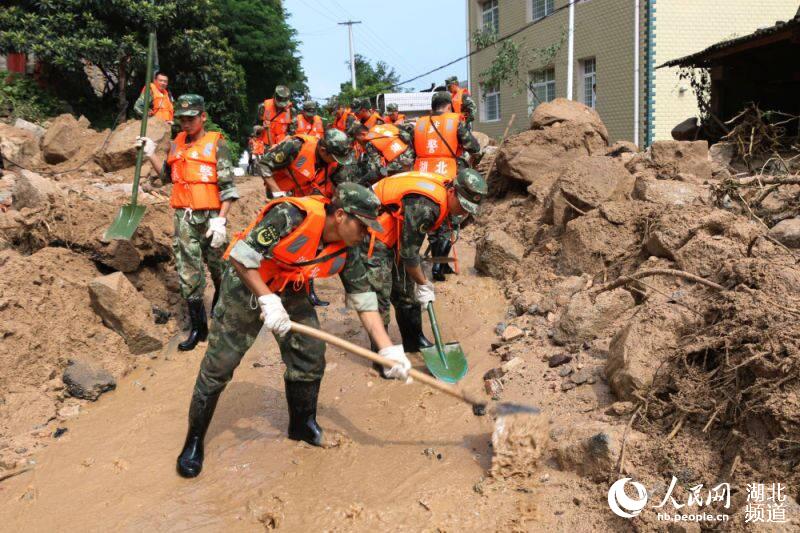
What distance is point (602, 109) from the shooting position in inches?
581

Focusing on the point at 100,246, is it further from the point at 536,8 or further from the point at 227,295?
the point at 536,8

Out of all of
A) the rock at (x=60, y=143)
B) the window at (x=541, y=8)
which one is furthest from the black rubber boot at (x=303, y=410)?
the window at (x=541, y=8)

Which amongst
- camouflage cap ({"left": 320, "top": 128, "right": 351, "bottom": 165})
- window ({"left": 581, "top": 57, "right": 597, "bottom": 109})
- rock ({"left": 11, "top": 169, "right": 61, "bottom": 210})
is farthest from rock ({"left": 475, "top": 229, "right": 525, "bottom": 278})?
window ({"left": 581, "top": 57, "right": 597, "bottom": 109})

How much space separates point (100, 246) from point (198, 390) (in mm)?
3001

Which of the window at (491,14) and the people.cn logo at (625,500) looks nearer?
the people.cn logo at (625,500)

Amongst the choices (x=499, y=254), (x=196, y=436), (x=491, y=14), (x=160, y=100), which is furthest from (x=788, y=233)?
(x=491, y=14)

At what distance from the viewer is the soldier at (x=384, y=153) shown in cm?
690

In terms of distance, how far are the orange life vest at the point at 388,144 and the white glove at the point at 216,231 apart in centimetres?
253

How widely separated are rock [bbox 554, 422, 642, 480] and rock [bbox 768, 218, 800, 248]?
207 centimetres

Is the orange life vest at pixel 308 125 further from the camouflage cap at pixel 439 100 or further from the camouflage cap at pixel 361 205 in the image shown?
the camouflage cap at pixel 361 205

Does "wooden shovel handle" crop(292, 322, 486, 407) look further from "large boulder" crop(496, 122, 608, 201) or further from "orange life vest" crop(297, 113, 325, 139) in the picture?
"orange life vest" crop(297, 113, 325, 139)

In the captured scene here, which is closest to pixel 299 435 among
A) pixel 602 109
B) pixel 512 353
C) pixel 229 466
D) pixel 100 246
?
pixel 229 466

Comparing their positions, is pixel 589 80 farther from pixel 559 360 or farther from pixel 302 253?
pixel 302 253

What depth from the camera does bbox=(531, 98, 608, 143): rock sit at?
848 cm
